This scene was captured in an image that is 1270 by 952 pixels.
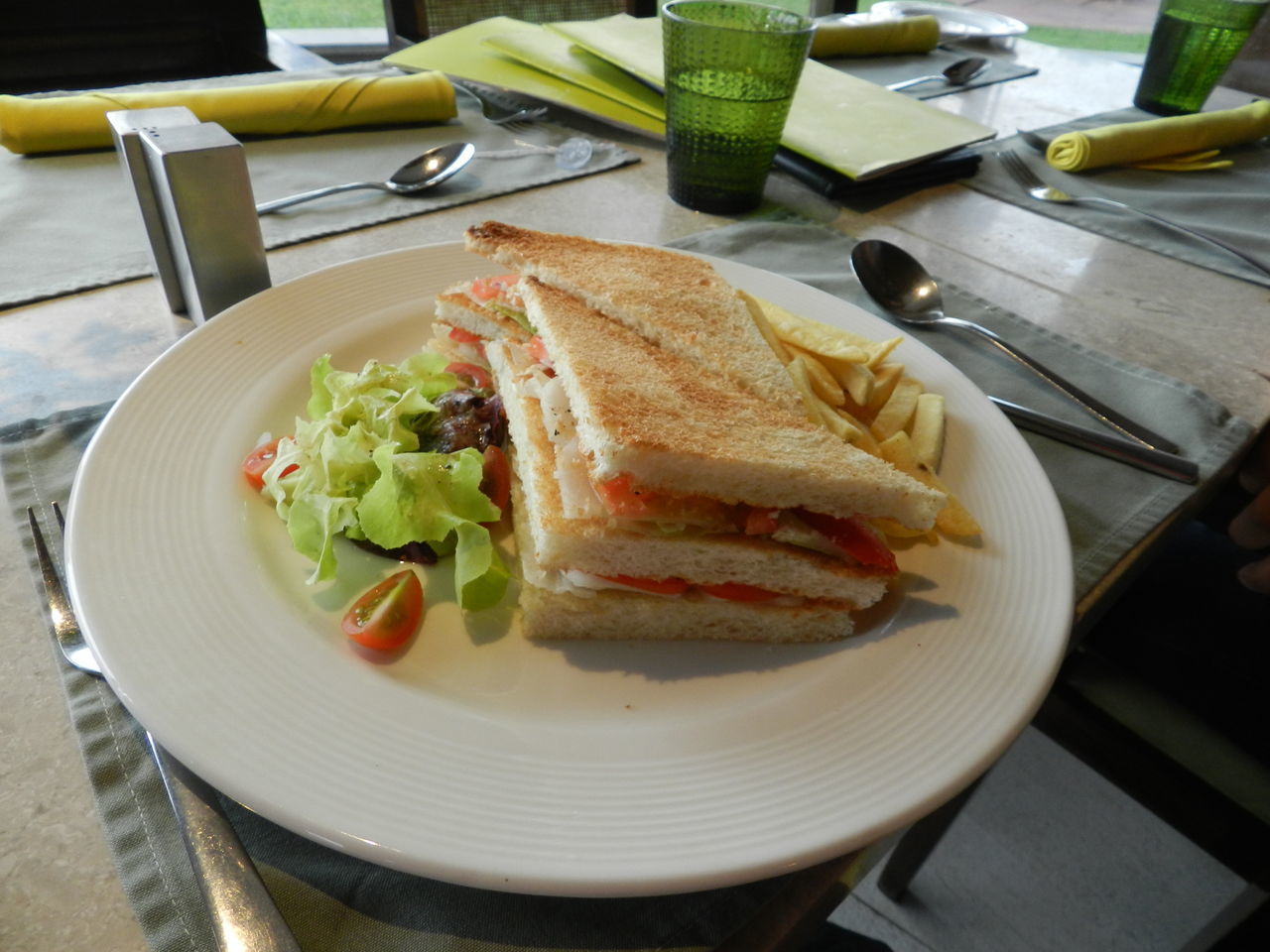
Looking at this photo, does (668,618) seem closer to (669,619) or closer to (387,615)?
(669,619)

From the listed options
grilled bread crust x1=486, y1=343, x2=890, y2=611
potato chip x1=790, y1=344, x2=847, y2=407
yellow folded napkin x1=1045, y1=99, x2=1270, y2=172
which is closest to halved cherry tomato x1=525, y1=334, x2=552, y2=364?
Result: grilled bread crust x1=486, y1=343, x2=890, y2=611

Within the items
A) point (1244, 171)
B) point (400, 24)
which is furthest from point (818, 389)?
point (400, 24)

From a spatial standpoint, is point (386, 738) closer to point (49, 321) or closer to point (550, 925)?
point (550, 925)

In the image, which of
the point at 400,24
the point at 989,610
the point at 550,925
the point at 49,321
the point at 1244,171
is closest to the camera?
the point at 550,925

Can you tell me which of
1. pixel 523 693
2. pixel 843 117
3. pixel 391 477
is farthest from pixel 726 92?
pixel 523 693

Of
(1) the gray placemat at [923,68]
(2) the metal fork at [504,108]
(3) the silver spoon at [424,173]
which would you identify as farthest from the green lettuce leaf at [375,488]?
(1) the gray placemat at [923,68]

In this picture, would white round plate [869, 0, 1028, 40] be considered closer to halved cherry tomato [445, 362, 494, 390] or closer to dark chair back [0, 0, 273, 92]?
dark chair back [0, 0, 273, 92]
